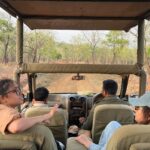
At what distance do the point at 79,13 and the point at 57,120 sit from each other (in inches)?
95.7

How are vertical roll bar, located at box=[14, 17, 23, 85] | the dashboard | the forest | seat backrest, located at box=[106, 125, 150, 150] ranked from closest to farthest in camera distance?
seat backrest, located at box=[106, 125, 150, 150], vertical roll bar, located at box=[14, 17, 23, 85], the dashboard, the forest

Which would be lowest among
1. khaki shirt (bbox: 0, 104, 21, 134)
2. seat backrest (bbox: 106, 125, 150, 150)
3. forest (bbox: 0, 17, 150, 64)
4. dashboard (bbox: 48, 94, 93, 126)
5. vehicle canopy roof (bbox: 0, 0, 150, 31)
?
dashboard (bbox: 48, 94, 93, 126)

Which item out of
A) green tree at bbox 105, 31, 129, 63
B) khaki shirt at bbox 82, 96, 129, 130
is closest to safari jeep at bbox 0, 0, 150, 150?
khaki shirt at bbox 82, 96, 129, 130

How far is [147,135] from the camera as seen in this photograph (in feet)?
8.99

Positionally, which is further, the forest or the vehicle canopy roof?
the forest

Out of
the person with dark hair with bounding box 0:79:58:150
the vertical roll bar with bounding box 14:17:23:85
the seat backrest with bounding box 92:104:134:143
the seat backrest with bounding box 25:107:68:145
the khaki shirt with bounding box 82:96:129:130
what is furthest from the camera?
Result: the vertical roll bar with bounding box 14:17:23:85

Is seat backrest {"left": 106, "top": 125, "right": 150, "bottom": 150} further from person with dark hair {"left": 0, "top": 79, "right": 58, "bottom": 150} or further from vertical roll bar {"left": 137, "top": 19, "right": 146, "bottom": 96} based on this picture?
vertical roll bar {"left": 137, "top": 19, "right": 146, "bottom": 96}

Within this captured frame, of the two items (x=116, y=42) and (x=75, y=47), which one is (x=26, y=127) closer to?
(x=116, y=42)

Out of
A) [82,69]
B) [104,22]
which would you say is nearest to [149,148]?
[82,69]

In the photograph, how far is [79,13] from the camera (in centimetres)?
662

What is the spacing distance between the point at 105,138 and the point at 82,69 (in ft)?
7.66

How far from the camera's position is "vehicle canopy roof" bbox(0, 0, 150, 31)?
577 centimetres

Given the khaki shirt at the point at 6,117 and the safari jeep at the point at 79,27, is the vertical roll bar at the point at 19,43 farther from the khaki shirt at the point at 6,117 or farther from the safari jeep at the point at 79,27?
the khaki shirt at the point at 6,117

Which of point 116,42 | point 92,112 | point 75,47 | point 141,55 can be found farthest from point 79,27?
point 75,47
